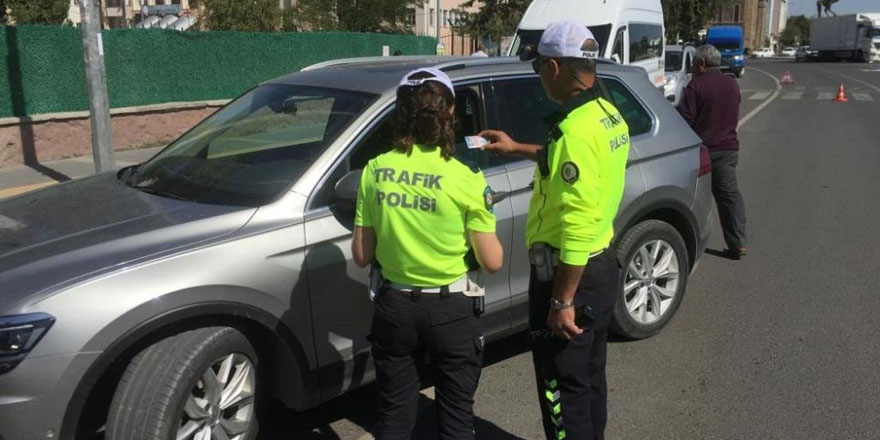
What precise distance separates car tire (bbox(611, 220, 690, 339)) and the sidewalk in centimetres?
699

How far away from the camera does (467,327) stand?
260cm

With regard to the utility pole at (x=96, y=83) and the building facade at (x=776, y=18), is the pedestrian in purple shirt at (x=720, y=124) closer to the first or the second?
the utility pole at (x=96, y=83)

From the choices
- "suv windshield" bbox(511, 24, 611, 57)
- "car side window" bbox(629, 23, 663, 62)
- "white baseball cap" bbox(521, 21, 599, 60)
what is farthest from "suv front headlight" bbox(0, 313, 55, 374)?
"car side window" bbox(629, 23, 663, 62)

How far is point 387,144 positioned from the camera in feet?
11.4

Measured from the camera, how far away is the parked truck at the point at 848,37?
62.0 metres

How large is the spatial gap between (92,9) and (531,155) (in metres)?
7.56

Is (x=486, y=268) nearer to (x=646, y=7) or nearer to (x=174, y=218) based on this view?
(x=174, y=218)

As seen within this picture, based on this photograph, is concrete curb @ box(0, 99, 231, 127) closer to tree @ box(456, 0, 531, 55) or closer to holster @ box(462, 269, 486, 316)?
holster @ box(462, 269, 486, 316)

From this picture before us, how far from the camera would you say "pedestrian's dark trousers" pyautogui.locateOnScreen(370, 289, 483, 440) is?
8.38 feet

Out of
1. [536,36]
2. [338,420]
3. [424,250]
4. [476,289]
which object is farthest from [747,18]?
[424,250]

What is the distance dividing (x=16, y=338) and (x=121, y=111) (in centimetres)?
1062

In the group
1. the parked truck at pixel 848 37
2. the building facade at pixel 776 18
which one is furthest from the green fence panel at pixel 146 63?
the building facade at pixel 776 18

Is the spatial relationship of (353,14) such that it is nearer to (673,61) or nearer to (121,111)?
(673,61)

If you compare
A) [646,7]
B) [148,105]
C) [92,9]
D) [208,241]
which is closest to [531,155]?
[208,241]
